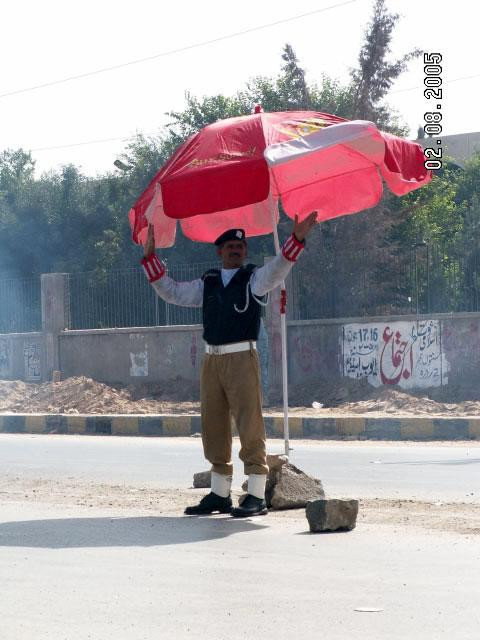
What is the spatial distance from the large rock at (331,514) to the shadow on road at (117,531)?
44cm

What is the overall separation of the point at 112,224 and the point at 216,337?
1451 inches

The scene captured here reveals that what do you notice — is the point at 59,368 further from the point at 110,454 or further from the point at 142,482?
the point at 142,482

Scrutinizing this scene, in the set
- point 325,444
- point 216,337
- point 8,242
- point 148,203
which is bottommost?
point 325,444

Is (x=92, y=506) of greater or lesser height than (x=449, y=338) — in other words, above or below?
below

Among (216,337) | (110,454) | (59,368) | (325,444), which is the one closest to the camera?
(216,337)

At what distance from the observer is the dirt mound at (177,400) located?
1822cm

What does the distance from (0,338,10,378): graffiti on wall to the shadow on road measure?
1764 cm

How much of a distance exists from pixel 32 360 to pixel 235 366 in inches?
697

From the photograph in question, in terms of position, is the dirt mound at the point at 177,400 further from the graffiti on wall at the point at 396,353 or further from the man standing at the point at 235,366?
the man standing at the point at 235,366

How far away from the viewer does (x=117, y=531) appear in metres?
7.42

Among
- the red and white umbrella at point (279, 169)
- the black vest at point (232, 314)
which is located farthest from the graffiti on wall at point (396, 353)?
the black vest at point (232, 314)

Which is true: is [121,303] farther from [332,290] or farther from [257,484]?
[257,484]

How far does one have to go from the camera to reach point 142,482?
1077cm

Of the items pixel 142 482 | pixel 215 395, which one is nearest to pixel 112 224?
pixel 142 482
